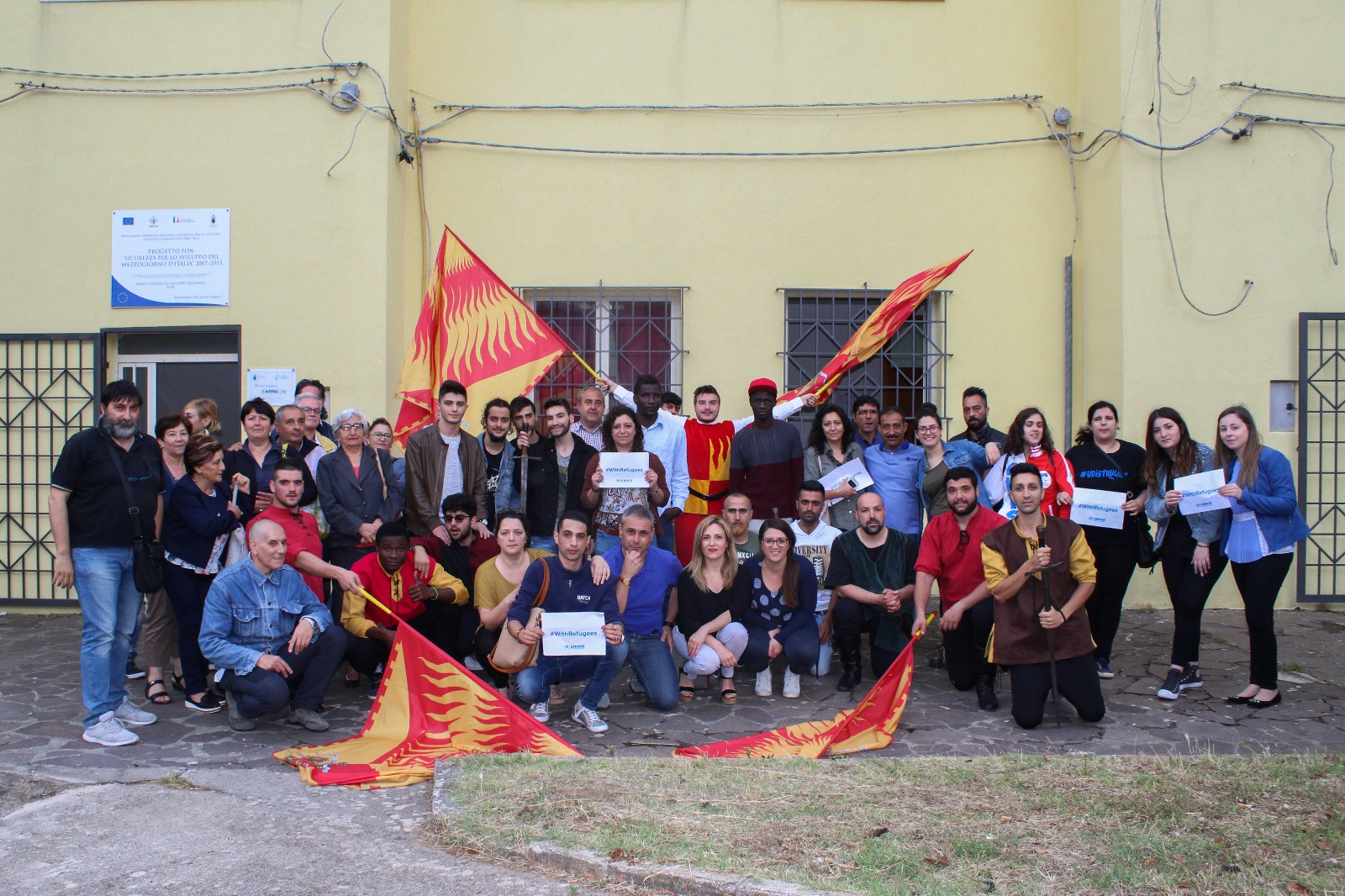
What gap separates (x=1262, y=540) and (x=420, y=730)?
4.99 m

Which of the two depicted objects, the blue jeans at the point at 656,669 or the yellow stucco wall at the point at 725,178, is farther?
the yellow stucco wall at the point at 725,178

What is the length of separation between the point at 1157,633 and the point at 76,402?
31.3 ft

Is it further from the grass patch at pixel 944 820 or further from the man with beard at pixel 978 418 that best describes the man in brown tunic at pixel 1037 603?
the man with beard at pixel 978 418

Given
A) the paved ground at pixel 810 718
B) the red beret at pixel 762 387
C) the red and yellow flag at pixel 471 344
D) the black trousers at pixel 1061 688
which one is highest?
the red and yellow flag at pixel 471 344

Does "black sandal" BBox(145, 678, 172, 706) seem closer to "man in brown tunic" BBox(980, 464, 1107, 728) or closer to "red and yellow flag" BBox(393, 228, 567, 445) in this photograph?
"red and yellow flag" BBox(393, 228, 567, 445)

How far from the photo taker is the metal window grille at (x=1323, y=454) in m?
9.05

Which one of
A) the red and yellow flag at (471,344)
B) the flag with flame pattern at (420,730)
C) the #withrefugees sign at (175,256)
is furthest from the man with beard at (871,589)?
the #withrefugees sign at (175,256)

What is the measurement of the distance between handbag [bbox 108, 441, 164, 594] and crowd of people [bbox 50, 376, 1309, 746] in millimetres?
16

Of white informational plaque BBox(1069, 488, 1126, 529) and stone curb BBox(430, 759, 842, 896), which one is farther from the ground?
white informational plaque BBox(1069, 488, 1126, 529)

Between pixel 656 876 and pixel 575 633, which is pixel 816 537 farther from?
pixel 656 876

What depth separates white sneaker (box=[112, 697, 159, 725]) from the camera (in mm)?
5902

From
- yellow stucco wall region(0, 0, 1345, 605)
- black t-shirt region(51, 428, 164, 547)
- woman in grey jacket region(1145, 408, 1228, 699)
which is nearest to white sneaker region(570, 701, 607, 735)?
black t-shirt region(51, 428, 164, 547)

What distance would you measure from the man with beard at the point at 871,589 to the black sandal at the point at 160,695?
4.20m

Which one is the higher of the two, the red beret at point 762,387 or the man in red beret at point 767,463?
the red beret at point 762,387
